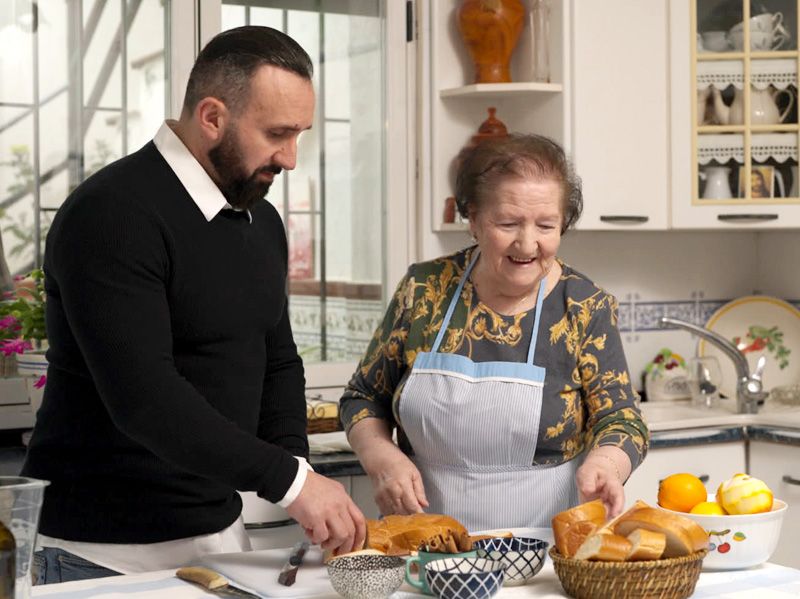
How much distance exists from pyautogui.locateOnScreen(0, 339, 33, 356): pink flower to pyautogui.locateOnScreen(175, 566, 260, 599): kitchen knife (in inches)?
56.5

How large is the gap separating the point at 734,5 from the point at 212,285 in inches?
88.4

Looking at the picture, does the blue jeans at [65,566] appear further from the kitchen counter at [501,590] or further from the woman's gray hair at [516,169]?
the woman's gray hair at [516,169]

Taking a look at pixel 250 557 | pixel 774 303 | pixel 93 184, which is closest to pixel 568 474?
pixel 250 557

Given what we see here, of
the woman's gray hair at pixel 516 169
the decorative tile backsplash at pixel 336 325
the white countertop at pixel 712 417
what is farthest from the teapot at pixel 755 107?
the woman's gray hair at pixel 516 169

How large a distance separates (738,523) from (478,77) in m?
2.02

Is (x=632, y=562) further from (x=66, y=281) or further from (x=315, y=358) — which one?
(x=315, y=358)

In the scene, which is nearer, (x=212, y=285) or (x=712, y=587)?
(x=712, y=587)

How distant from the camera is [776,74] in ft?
11.4

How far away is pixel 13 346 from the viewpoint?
9.46ft

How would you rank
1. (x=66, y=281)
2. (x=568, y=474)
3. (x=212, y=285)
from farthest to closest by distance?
(x=568, y=474)
(x=212, y=285)
(x=66, y=281)

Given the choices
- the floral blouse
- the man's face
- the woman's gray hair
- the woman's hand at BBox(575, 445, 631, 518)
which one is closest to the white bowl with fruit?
the woman's hand at BBox(575, 445, 631, 518)

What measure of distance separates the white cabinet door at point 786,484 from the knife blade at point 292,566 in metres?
1.84

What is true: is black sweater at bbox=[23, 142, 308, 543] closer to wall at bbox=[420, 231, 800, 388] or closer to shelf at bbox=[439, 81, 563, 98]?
shelf at bbox=[439, 81, 563, 98]

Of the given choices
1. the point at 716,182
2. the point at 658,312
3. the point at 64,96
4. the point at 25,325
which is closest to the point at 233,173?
the point at 25,325
